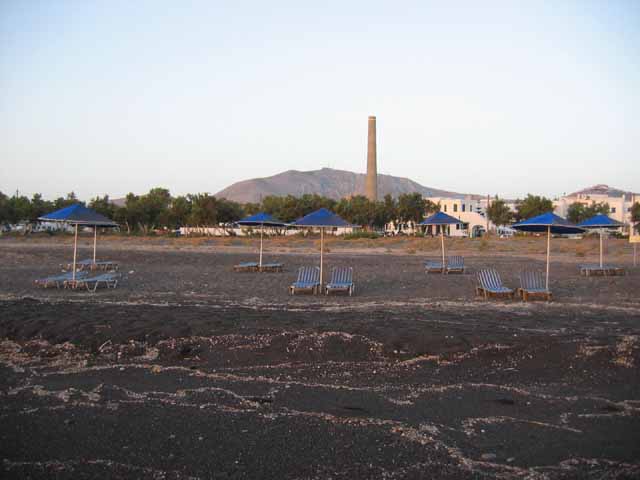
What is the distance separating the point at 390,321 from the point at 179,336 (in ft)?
11.4

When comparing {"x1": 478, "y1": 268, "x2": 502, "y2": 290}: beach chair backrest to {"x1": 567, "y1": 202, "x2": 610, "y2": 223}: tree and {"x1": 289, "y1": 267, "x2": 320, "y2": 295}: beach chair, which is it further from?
{"x1": 567, "y1": 202, "x2": 610, "y2": 223}: tree

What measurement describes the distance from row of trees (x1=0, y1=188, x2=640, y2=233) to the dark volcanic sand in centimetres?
5237

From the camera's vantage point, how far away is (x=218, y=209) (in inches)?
2464

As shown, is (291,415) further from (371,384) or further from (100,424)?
(100,424)

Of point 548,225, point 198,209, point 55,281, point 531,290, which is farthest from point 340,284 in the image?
point 198,209

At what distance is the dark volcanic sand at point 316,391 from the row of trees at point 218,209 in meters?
52.4

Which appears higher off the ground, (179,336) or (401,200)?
(401,200)

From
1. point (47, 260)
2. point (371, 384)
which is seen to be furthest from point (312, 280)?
point (47, 260)

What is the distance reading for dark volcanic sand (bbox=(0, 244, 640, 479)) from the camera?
14.9 ft

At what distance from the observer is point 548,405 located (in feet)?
19.4

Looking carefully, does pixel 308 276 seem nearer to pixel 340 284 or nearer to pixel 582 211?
pixel 340 284

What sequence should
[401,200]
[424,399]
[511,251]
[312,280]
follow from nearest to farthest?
[424,399] < [312,280] < [511,251] < [401,200]

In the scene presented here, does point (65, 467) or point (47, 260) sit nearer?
point (65, 467)

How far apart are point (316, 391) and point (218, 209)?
189 feet
